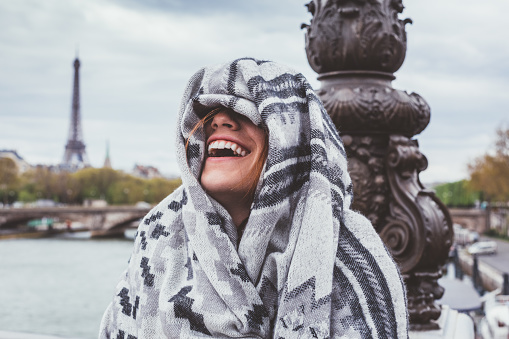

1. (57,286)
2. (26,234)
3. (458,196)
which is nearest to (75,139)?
(26,234)

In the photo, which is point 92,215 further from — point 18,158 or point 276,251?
point 276,251

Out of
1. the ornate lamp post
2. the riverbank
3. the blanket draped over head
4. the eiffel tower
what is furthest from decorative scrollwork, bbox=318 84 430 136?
the eiffel tower

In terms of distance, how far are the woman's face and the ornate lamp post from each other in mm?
1255

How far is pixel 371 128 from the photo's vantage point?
271 cm

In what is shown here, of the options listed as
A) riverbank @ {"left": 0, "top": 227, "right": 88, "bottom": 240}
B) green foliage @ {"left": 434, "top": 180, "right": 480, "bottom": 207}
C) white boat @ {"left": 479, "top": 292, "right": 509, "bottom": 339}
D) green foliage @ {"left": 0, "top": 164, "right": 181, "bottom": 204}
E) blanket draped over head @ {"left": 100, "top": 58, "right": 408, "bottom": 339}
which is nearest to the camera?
blanket draped over head @ {"left": 100, "top": 58, "right": 408, "bottom": 339}

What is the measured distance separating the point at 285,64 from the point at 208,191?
1.16 ft

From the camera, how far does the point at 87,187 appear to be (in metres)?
63.4

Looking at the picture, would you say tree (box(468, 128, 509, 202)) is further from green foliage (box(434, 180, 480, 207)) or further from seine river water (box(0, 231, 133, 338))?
green foliage (box(434, 180, 480, 207))

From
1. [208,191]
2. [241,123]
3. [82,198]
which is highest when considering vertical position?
[241,123]

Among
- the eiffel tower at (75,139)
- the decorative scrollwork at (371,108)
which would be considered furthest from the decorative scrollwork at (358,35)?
the eiffel tower at (75,139)

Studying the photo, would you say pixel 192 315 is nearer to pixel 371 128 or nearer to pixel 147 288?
pixel 147 288

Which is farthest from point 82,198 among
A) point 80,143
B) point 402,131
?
point 402,131

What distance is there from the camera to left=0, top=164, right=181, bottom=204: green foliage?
6144cm

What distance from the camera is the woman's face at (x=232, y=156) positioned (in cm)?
144
